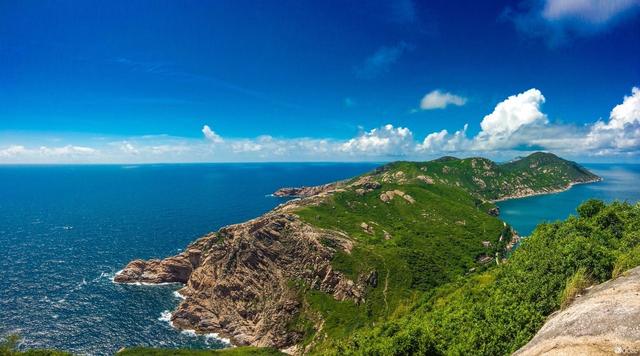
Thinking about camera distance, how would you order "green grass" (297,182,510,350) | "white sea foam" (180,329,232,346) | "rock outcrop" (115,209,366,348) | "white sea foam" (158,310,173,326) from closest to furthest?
"white sea foam" (180,329,232,346) → "green grass" (297,182,510,350) → "rock outcrop" (115,209,366,348) → "white sea foam" (158,310,173,326)

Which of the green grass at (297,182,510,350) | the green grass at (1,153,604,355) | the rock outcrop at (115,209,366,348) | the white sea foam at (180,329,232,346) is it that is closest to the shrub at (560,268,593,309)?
the green grass at (1,153,604,355)

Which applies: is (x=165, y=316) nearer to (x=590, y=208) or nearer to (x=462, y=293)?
(x=462, y=293)

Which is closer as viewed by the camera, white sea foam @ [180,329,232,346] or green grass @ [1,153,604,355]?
green grass @ [1,153,604,355]

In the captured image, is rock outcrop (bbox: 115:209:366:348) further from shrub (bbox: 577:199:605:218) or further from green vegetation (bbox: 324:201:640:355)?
green vegetation (bbox: 324:201:640:355)

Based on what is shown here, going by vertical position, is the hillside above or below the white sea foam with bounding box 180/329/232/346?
above

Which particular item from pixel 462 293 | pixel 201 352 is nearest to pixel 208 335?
pixel 201 352

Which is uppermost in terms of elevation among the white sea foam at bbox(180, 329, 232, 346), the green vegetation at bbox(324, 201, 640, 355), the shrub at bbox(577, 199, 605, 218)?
the shrub at bbox(577, 199, 605, 218)
